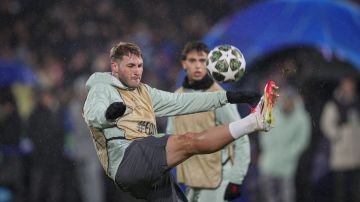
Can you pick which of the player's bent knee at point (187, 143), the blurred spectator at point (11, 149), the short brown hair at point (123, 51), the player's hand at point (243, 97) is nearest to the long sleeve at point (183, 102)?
the player's hand at point (243, 97)

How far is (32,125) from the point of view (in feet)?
37.5

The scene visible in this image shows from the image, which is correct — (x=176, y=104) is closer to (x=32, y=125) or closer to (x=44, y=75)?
(x=32, y=125)

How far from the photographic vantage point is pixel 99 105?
252 inches

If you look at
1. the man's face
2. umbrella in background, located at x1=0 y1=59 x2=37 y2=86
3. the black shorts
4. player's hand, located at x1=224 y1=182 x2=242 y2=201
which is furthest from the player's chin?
umbrella in background, located at x1=0 y1=59 x2=37 y2=86

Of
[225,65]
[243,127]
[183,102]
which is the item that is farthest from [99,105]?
[225,65]

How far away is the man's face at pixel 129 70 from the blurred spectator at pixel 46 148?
449 centimetres

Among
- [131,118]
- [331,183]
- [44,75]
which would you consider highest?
[44,75]

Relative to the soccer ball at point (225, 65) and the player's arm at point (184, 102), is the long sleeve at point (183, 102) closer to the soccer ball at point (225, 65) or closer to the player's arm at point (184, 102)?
the player's arm at point (184, 102)

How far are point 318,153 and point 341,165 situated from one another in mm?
739

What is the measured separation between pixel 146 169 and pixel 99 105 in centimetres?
55

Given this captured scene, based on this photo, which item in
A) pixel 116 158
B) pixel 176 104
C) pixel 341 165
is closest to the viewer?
pixel 116 158

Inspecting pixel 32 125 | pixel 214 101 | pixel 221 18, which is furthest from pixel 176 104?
pixel 221 18

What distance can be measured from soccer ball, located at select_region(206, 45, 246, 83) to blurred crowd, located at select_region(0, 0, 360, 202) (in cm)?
403

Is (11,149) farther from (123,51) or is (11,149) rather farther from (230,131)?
(230,131)
